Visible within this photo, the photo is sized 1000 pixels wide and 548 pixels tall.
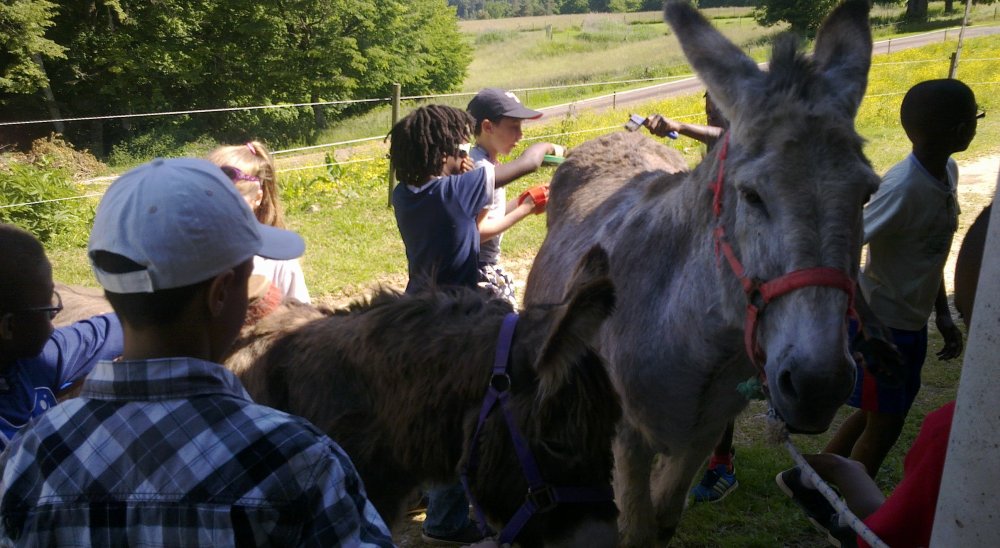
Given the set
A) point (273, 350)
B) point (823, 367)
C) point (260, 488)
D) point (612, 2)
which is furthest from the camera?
point (612, 2)

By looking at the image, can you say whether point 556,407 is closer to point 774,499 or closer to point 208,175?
point 208,175

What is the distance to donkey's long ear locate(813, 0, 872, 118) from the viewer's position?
1963 mm

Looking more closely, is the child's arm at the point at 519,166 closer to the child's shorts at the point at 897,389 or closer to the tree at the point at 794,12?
the child's shorts at the point at 897,389

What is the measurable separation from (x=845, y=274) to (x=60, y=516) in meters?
1.74

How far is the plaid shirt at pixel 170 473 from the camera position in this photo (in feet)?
3.13

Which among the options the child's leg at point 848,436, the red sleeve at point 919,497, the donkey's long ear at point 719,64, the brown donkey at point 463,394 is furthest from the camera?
the child's leg at point 848,436

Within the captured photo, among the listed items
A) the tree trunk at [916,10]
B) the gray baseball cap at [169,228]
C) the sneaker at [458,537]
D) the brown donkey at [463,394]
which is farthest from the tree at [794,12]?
the gray baseball cap at [169,228]

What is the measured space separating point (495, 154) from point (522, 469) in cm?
263

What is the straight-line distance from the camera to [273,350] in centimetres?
194

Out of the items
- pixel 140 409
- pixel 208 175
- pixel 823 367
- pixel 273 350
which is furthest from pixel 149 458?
pixel 823 367

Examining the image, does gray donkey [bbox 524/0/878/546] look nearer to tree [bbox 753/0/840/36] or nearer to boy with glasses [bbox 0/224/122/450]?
boy with glasses [bbox 0/224/122/450]

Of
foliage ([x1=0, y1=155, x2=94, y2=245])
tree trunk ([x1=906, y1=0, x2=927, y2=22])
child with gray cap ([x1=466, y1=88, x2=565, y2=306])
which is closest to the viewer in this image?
child with gray cap ([x1=466, y1=88, x2=565, y2=306])

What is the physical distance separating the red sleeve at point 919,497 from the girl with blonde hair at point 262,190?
2180mm

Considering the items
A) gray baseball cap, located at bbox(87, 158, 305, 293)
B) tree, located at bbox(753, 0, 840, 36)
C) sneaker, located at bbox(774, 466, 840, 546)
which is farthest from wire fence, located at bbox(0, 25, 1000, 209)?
tree, located at bbox(753, 0, 840, 36)
